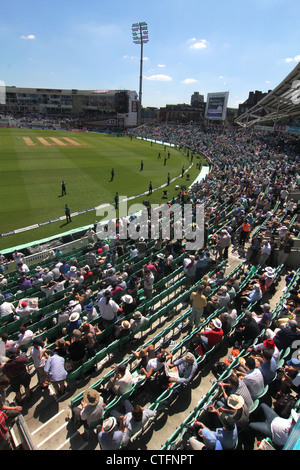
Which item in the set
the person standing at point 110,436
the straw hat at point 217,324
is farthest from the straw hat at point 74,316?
the straw hat at point 217,324

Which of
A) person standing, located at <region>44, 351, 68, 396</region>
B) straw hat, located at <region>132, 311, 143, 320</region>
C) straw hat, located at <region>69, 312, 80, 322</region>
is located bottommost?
person standing, located at <region>44, 351, 68, 396</region>

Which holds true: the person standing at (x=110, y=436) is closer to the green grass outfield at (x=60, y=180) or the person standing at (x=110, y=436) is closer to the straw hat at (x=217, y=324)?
the straw hat at (x=217, y=324)

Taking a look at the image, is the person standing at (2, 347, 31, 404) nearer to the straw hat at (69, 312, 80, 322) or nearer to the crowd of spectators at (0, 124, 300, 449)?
the crowd of spectators at (0, 124, 300, 449)

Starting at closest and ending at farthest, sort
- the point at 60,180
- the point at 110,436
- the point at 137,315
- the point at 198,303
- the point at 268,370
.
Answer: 1. the point at 110,436
2. the point at 268,370
3. the point at 137,315
4. the point at 198,303
5. the point at 60,180

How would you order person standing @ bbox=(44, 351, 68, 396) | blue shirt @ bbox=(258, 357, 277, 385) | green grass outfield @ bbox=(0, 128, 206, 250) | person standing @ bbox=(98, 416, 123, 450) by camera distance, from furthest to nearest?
1. green grass outfield @ bbox=(0, 128, 206, 250)
2. person standing @ bbox=(44, 351, 68, 396)
3. blue shirt @ bbox=(258, 357, 277, 385)
4. person standing @ bbox=(98, 416, 123, 450)

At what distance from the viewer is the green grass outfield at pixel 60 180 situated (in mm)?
16391

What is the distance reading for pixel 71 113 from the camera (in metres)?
101

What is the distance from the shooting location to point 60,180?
2536cm

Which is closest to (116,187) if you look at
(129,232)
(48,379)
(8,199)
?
(8,199)

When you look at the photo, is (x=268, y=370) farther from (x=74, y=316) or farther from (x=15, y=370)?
(x=15, y=370)

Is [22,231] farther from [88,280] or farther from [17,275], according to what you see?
[88,280]

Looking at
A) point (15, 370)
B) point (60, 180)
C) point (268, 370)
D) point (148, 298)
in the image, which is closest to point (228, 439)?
point (268, 370)

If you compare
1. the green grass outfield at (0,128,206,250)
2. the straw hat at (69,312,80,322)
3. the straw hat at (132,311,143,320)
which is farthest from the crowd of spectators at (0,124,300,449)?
the green grass outfield at (0,128,206,250)

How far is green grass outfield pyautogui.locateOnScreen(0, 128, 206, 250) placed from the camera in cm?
1639
